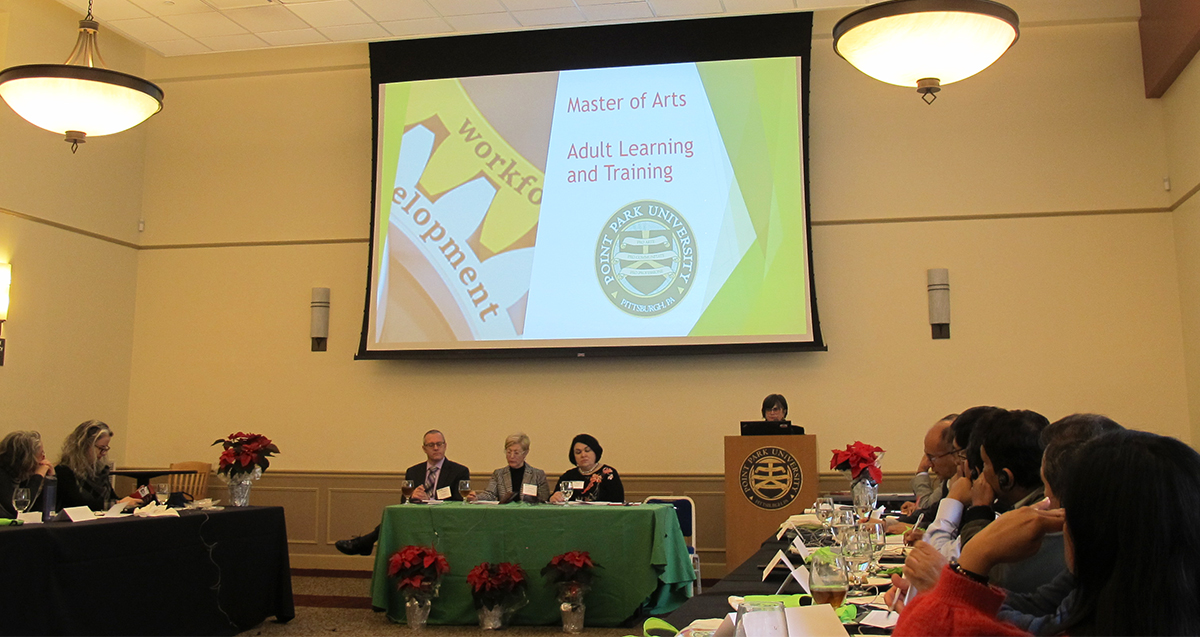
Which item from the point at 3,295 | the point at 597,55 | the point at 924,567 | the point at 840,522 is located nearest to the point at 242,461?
the point at 3,295

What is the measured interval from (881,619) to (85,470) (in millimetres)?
4531

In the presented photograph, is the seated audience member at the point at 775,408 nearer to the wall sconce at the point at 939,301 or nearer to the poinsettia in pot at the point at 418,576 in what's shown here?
the wall sconce at the point at 939,301

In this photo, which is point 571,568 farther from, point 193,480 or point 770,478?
point 193,480

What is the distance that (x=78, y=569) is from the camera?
393 centimetres

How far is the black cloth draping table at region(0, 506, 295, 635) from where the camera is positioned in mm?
3736

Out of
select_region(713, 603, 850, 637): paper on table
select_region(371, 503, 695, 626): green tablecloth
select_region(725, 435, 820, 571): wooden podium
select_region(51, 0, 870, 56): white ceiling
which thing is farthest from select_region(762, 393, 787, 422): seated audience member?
select_region(713, 603, 850, 637): paper on table

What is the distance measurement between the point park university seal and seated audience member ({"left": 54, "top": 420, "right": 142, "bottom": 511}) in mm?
3552

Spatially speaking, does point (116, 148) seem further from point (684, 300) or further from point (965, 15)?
point (965, 15)

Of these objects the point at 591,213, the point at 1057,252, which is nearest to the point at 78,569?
the point at 591,213

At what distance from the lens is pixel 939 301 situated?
6723mm

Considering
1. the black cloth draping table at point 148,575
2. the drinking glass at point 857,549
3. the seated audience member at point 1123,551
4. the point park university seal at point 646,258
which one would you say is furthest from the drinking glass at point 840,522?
the point park university seal at point 646,258

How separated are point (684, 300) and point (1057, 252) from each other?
2.73m

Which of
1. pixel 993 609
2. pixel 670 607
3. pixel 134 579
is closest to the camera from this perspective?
pixel 993 609

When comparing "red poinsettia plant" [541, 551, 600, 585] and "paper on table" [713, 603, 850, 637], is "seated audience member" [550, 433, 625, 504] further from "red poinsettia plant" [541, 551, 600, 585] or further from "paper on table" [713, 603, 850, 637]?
"paper on table" [713, 603, 850, 637]
